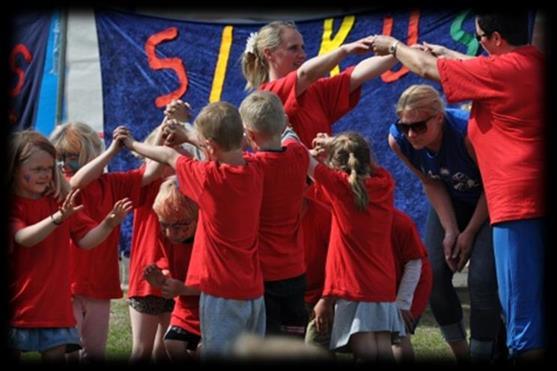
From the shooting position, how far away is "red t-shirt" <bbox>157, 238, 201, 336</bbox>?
490 centimetres

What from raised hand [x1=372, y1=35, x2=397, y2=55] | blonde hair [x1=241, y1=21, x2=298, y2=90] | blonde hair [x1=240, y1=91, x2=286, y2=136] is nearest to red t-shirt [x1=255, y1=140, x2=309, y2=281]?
blonde hair [x1=240, y1=91, x2=286, y2=136]

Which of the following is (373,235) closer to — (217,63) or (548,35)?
(548,35)

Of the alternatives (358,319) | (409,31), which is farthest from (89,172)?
(409,31)

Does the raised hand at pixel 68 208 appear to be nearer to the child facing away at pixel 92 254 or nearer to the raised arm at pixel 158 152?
the raised arm at pixel 158 152

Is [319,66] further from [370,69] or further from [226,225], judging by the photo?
[226,225]

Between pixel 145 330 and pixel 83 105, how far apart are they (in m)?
3.98

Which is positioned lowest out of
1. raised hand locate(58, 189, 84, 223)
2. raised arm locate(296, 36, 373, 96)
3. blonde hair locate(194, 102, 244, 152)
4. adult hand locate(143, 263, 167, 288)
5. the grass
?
the grass

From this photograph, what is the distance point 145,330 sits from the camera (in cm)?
532

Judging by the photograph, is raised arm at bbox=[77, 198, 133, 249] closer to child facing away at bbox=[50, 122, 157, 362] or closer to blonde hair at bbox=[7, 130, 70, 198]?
blonde hair at bbox=[7, 130, 70, 198]

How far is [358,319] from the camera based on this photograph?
5113 millimetres

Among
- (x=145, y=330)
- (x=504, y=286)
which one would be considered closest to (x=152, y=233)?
(x=145, y=330)

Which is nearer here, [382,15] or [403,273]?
[403,273]


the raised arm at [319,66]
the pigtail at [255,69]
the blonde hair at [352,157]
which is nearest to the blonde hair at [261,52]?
the pigtail at [255,69]

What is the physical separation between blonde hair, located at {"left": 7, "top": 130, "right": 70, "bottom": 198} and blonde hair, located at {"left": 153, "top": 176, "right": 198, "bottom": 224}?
0.46m
